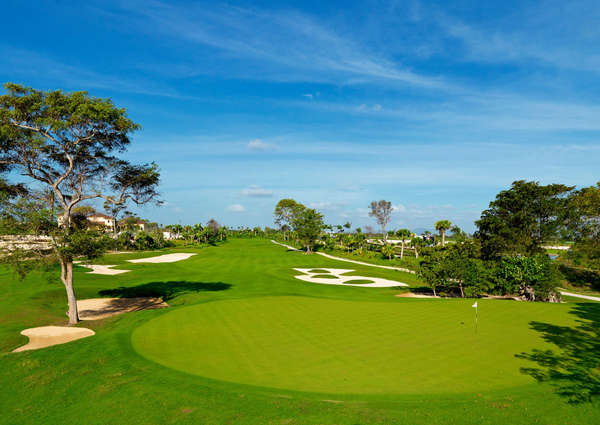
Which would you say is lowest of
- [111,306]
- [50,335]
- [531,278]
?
[111,306]

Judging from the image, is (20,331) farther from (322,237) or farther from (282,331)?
(322,237)

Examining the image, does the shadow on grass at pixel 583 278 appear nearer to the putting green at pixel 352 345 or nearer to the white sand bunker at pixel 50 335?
the putting green at pixel 352 345

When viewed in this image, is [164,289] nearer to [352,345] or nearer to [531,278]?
[352,345]

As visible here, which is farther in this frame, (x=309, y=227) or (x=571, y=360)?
(x=309, y=227)

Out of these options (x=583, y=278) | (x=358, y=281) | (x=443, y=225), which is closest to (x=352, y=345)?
(x=358, y=281)

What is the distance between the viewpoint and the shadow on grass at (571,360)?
941 cm

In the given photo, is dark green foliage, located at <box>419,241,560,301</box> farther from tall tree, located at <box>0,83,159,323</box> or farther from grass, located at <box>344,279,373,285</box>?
tall tree, located at <box>0,83,159,323</box>

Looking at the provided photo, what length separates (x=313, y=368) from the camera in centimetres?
1101

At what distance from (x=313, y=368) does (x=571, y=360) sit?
983 centimetres

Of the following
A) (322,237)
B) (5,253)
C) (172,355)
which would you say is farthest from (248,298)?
(322,237)

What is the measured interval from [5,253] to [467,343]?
2514 cm

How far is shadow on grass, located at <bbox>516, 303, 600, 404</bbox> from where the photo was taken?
941cm

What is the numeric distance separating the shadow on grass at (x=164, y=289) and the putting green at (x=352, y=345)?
12163mm

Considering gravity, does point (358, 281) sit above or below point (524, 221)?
below
